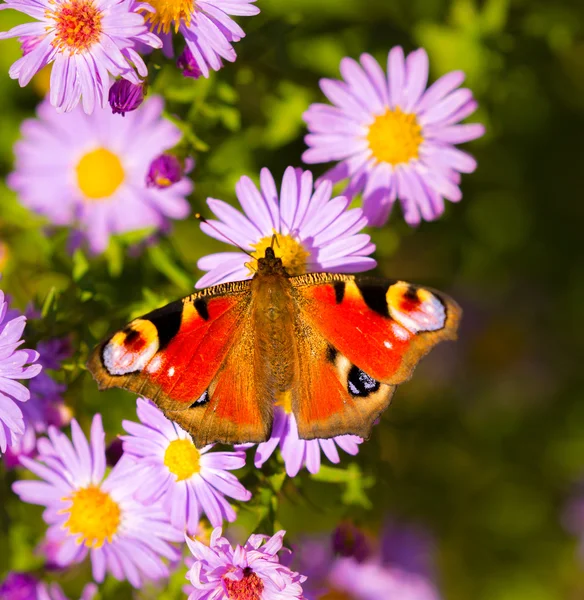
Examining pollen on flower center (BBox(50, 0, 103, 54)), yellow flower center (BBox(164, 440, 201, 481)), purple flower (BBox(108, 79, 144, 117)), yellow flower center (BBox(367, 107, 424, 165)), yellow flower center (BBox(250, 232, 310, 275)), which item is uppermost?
pollen on flower center (BBox(50, 0, 103, 54))

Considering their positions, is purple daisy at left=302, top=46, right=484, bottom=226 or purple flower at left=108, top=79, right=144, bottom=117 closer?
purple flower at left=108, top=79, right=144, bottom=117

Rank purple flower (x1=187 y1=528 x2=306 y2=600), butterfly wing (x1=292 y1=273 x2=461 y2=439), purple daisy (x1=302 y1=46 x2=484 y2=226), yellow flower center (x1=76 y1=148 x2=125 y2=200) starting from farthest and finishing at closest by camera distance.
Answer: yellow flower center (x1=76 y1=148 x2=125 y2=200), purple daisy (x1=302 y1=46 x2=484 y2=226), purple flower (x1=187 y1=528 x2=306 y2=600), butterfly wing (x1=292 y1=273 x2=461 y2=439)

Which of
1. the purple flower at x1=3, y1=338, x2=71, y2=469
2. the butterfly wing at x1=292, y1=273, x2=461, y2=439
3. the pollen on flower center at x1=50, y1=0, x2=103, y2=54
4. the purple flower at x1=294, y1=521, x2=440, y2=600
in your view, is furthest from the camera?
the purple flower at x1=294, y1=521, x2=440, y2=600

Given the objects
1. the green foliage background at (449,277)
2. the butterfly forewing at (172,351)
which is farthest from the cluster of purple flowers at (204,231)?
the butterfly forewing at (172,351)

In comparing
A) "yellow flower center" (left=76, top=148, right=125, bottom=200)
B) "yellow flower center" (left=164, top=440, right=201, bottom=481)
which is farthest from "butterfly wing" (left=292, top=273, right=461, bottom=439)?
"yellow flower center" (left=76, top=148, right=125, bottom=200)

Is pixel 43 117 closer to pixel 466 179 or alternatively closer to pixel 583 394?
pixel 466 179

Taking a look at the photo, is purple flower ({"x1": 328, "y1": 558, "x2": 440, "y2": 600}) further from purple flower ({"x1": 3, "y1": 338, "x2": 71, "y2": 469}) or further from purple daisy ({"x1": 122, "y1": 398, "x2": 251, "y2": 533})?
purple flower ({"x1": 3, "y1": 338, "x2": 71, "y2": 469})

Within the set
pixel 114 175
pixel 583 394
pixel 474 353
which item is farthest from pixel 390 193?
pixel 583 394
